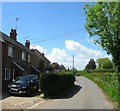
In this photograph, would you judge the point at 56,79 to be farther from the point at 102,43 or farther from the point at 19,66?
the point at 102,43

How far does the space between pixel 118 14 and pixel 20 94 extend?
57.4ft

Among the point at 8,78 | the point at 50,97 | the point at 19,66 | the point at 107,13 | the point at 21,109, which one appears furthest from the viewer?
the point at 107,13

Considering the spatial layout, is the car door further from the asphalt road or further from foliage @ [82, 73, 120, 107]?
foliage @ [82, 73, 120, 107]

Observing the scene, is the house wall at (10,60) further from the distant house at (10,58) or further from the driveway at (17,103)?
the driveway at (17,103)

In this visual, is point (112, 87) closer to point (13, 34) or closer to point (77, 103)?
point (77, 103)

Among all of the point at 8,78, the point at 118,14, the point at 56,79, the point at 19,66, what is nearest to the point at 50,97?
the point at 56,79

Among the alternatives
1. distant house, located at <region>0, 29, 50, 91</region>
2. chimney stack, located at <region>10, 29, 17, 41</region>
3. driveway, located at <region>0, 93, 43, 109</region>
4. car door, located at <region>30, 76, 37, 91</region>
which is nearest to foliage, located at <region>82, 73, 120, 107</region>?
driveway, located at <region>0, 93, 43, 109</region>

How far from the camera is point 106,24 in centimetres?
3750

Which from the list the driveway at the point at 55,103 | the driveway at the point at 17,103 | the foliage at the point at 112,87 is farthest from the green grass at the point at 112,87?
the driveway at the point at 17,103

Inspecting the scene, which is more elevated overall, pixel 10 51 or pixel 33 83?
pixel 10 51

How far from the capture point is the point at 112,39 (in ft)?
124

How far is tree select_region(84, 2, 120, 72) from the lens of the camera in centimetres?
3616

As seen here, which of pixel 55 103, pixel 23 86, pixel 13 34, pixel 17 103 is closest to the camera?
pixel 17 103

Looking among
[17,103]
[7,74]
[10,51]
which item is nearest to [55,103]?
[17,103]
